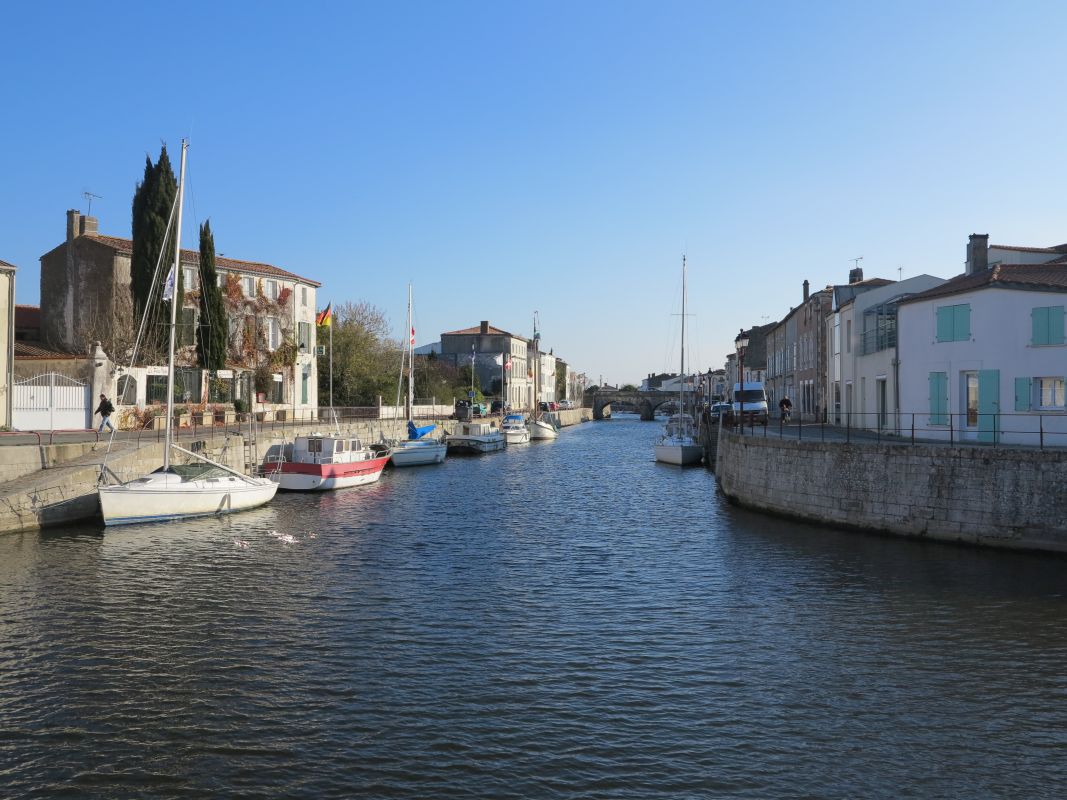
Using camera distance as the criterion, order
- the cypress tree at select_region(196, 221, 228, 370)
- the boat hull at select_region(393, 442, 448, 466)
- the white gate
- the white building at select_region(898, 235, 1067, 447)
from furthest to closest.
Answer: the boat hull at select_region(393, 442, 448, 466), the cypress tree at select_region(196, 221, 228, 370), the white gate, the white building at select_region(898, 235, 1067, 447)

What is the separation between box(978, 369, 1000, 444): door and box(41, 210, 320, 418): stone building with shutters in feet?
106

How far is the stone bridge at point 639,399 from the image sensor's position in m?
160

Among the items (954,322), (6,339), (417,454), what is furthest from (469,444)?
(954,322)

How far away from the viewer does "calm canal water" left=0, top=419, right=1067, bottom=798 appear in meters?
10.2

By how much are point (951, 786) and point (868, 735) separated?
145 centimetres

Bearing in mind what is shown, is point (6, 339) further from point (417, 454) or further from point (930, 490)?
point (930, 490)

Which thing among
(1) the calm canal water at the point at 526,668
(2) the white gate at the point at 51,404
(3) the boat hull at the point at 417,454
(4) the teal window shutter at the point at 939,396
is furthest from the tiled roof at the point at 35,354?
(4) the teal window shutter at the point at 939,396

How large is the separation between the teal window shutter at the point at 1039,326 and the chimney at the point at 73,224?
48865 mm

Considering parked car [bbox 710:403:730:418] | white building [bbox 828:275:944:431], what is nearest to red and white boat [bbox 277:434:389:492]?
white building [bbox 828:275:944:431]

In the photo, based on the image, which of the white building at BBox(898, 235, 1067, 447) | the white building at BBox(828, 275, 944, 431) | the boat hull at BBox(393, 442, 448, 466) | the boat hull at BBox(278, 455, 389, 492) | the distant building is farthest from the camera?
the boat hull at BBox(393, 442, 448, 466)

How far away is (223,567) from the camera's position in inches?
828

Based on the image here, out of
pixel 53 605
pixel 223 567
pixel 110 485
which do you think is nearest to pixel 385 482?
pixel 110 485

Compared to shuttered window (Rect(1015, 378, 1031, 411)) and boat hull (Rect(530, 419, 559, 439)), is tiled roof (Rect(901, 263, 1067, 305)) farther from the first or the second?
boat hull (Rect(530, 419, 559, 439))

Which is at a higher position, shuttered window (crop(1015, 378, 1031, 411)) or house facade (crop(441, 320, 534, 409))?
house facade (crop(441, 320, 534, 409))
